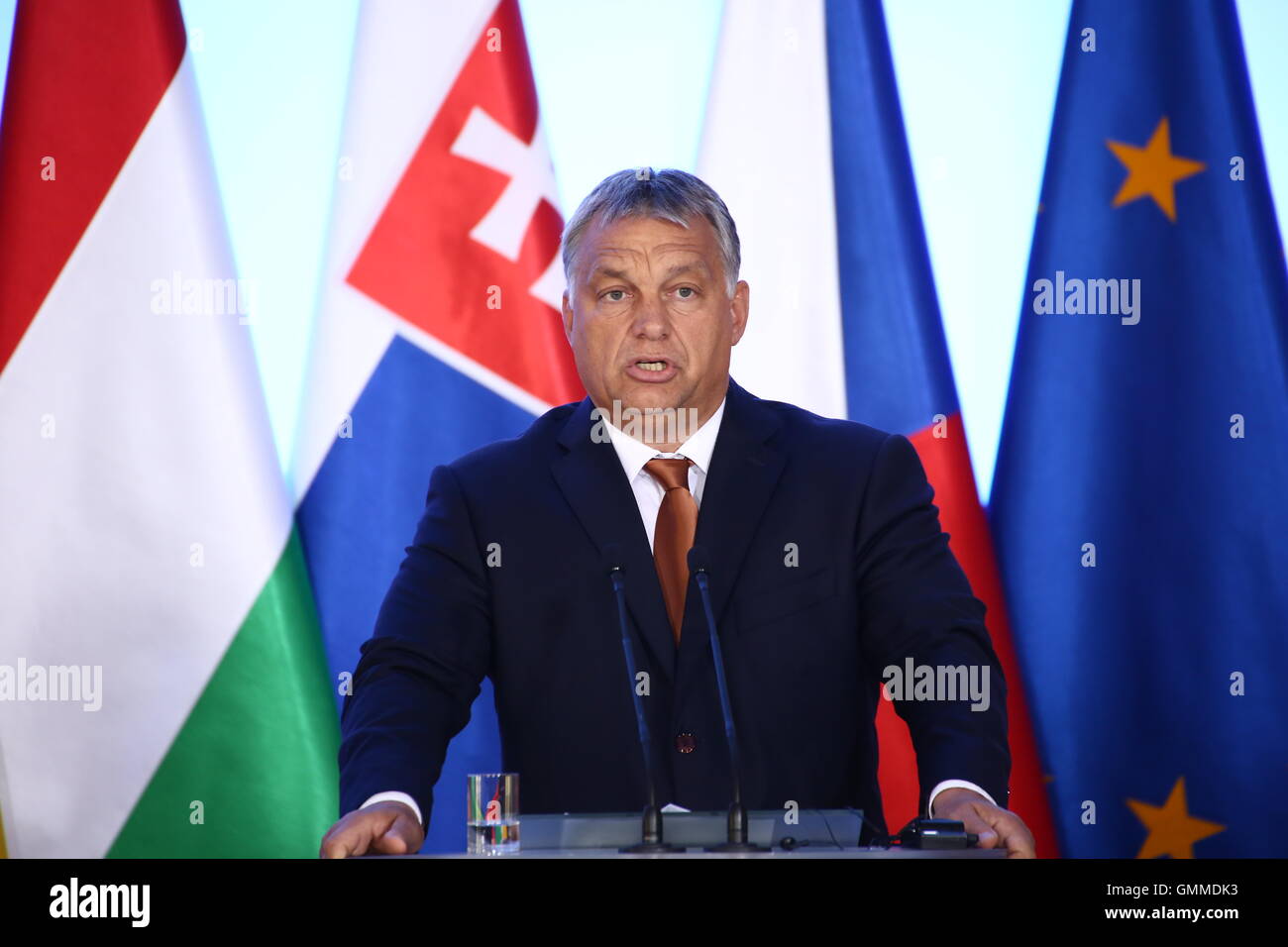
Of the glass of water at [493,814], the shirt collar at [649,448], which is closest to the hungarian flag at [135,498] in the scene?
the shirt collar at [649,448]

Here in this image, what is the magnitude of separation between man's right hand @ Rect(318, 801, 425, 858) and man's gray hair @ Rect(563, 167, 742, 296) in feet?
4.31

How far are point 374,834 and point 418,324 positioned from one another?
6.82ft

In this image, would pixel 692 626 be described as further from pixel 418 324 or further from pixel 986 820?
pixel 418 324

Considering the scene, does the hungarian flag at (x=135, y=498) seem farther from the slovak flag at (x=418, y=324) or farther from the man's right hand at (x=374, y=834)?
the man's right hand at (x=374, y=834)

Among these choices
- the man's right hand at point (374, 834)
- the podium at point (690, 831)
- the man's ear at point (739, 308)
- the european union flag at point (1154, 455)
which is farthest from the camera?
the european union flag at point (1154, 455)

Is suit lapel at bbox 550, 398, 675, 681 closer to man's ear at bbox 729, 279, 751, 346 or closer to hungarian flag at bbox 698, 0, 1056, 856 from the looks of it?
man's ear at bbox 729, 279, 751, 346

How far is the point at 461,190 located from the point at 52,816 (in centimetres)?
200

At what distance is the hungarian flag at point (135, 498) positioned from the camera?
11.6ft

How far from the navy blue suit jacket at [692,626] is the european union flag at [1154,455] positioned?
1.06 meters

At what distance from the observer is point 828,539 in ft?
8.57

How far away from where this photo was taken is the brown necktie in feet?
8.29

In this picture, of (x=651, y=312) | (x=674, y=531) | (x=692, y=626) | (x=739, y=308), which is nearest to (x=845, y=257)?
(x=739, y=308)

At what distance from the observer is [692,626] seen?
7.92 feet
